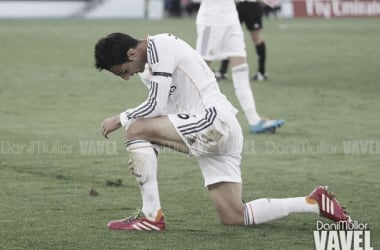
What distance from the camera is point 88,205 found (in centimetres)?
852

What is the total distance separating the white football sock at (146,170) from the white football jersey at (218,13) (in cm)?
674

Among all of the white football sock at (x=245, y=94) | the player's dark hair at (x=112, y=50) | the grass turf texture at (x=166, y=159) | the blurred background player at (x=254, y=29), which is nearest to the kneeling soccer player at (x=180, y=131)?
the player's dark hair at (x=112, y=50)

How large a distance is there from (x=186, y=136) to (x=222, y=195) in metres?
0.52

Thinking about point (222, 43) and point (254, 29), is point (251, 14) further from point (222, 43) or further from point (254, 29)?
point (222, 43)

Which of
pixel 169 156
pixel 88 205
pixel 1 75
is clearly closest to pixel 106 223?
pixel 88 205

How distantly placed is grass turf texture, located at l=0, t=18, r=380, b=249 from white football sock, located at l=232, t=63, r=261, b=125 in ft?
1.21

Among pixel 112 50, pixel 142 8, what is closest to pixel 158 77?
pixel 112 50

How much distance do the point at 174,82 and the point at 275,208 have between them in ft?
3.87

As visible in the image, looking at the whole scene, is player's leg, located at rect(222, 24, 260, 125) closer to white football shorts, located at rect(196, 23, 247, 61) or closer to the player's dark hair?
white football shorts, located at rect(196, 23, 247, 61)

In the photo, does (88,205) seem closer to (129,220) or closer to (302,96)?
(129,220)

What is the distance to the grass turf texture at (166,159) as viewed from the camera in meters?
7.38

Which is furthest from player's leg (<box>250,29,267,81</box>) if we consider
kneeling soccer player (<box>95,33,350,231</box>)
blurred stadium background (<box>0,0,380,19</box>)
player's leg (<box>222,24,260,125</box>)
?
blurred stadium background (<box>0,0,380,19</box>)

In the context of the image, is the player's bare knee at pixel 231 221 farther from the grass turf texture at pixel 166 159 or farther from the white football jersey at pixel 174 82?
the white football jersey at pixel 174 82

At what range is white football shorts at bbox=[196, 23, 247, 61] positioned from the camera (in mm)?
13836
